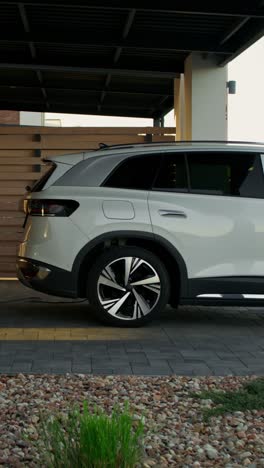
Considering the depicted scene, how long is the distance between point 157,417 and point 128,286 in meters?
3.71

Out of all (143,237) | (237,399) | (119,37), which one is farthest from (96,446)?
(119,37)

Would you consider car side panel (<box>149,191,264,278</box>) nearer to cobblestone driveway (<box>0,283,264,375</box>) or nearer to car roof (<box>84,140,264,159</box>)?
car roof (<box>84,140,264,159</box>)

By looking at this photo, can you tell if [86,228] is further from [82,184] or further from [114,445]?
[114,445]

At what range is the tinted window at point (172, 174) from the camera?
911 cm

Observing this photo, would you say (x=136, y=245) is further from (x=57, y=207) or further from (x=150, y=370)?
(x=150, y=370)

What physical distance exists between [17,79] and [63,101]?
11.9 ft

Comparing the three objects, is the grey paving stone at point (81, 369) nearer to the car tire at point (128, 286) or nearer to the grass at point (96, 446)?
the car tire at point (128, 286)

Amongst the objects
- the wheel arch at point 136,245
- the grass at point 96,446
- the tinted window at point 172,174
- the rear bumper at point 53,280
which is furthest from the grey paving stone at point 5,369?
the tinted window at point 172,174

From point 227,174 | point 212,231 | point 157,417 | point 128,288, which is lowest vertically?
point 157,417

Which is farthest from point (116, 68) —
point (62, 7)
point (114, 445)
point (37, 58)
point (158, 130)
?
point (114, 445)

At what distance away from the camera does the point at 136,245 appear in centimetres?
906

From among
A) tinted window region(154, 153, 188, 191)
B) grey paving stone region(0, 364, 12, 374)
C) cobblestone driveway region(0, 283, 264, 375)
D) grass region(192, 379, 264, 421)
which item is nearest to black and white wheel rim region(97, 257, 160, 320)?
cobblestone driveway region(0, 283, 264, 375)

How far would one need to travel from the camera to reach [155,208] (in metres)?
8.95

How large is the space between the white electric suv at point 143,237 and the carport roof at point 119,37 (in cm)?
298
